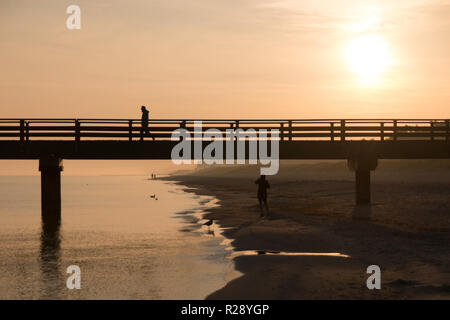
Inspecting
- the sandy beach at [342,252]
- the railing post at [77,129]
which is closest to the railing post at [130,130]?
the railing post at [77,129]

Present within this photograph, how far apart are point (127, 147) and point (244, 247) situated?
12.1 meters

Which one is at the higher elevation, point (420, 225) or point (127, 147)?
point (127, 147)

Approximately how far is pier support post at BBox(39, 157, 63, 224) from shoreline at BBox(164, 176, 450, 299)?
29.4 feet

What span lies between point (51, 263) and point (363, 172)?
62.5 ft

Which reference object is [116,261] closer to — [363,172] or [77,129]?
[77,129]

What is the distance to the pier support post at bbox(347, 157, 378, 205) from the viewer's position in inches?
1200

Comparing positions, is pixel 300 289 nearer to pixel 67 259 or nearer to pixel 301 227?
pixel 67 259

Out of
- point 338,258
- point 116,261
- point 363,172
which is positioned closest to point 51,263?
point 116,261

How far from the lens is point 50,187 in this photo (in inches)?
1141

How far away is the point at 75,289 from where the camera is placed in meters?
12.8

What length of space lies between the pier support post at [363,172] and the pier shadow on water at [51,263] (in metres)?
15.4

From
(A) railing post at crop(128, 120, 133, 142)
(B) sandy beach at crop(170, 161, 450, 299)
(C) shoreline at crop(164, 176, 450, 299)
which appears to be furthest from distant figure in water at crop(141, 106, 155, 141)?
(C) shoreline at crop(164, 176, 450, 299)

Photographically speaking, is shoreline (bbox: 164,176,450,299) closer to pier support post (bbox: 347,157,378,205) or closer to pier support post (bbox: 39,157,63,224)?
pier support post (bbox: 347,157,378,205)
